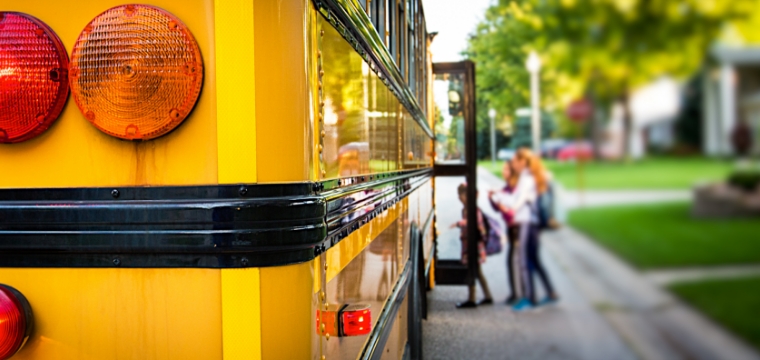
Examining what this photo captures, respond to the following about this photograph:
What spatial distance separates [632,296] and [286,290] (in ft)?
2.87

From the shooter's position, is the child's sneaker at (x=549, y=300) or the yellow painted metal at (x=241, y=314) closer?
the child's sneaker at (x=549, y=300)

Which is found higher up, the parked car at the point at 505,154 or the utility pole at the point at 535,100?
the utility pole at the point at 535,100

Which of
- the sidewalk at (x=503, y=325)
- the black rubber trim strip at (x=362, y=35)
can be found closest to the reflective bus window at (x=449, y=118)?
the sidewalk at (x=503, y=325)

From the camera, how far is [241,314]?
1327mm

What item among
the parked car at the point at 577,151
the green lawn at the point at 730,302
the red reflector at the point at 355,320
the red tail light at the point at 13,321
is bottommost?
the red reflector at the point at 355,320

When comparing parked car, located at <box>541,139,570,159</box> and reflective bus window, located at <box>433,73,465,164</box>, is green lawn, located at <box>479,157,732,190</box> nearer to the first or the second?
parked car, located at <box>541,139,570,159</box>

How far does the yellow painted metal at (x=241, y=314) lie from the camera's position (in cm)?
132

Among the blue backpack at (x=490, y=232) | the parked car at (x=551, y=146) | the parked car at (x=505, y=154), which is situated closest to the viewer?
the parked car at (x=551, y=146)

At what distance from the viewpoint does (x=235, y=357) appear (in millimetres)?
1333

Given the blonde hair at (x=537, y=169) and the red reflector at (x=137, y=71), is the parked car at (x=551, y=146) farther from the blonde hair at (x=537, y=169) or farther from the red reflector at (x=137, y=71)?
the red reflector at (x=137, y=71)

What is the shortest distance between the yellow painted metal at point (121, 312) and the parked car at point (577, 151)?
93 cm

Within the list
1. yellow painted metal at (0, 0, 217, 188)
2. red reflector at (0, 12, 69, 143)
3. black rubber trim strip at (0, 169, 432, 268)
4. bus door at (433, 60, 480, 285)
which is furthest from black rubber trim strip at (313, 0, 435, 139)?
bus door at (433, 60, 480, 285)

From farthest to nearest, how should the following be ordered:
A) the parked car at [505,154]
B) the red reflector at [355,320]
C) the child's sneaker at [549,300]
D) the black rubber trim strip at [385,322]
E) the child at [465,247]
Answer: the child at [465,247]
the black rubber trim strip at [385,322]
the red reflector at [355,320]
the parked car at [505,154]
the child's sneaker at [549,300]

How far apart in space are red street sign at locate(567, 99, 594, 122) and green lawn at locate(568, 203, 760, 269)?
87mm
